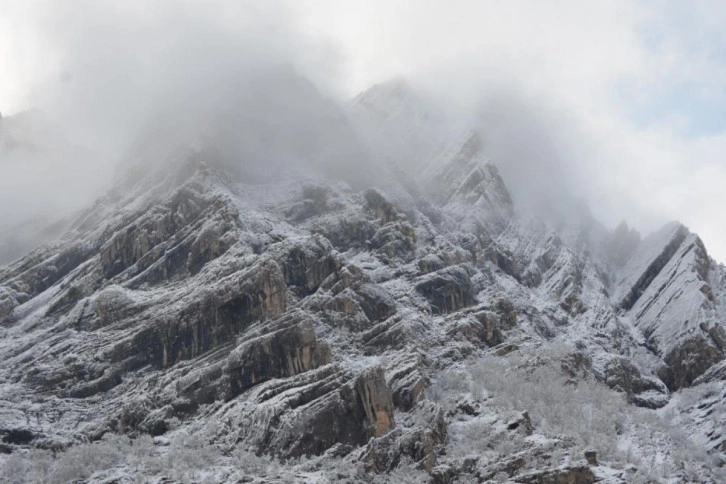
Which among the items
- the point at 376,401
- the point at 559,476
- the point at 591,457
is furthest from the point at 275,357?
the point at 591,457

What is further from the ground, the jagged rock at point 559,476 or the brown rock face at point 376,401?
the brown rock face at point 376,401

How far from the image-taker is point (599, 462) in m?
170

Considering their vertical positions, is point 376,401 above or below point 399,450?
above

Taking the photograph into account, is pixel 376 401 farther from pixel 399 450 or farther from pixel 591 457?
pixel 591 457

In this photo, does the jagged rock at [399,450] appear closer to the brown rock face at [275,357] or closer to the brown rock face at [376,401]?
the brown rock face at [376,401]

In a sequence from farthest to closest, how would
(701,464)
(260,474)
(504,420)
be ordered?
(701,464) → (504,420) → (260,474)

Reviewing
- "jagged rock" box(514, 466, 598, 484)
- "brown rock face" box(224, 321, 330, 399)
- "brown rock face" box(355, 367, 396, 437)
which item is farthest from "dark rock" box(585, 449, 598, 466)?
"brown rock face" box(224, 321, 330, 399)

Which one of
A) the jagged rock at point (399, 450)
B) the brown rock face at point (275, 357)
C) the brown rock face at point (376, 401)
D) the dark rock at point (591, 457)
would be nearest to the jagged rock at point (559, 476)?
the dark rock at point (591, 457)

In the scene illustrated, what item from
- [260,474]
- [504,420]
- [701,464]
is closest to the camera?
[260,474]

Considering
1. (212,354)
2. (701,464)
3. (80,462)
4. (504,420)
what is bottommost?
(701,464)

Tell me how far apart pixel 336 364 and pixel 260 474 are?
2927cm

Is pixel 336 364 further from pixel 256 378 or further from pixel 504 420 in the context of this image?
pixel 504 420

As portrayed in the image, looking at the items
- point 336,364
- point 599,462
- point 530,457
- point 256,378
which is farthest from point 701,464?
point 256,378

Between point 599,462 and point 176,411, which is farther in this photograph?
point 176,411
